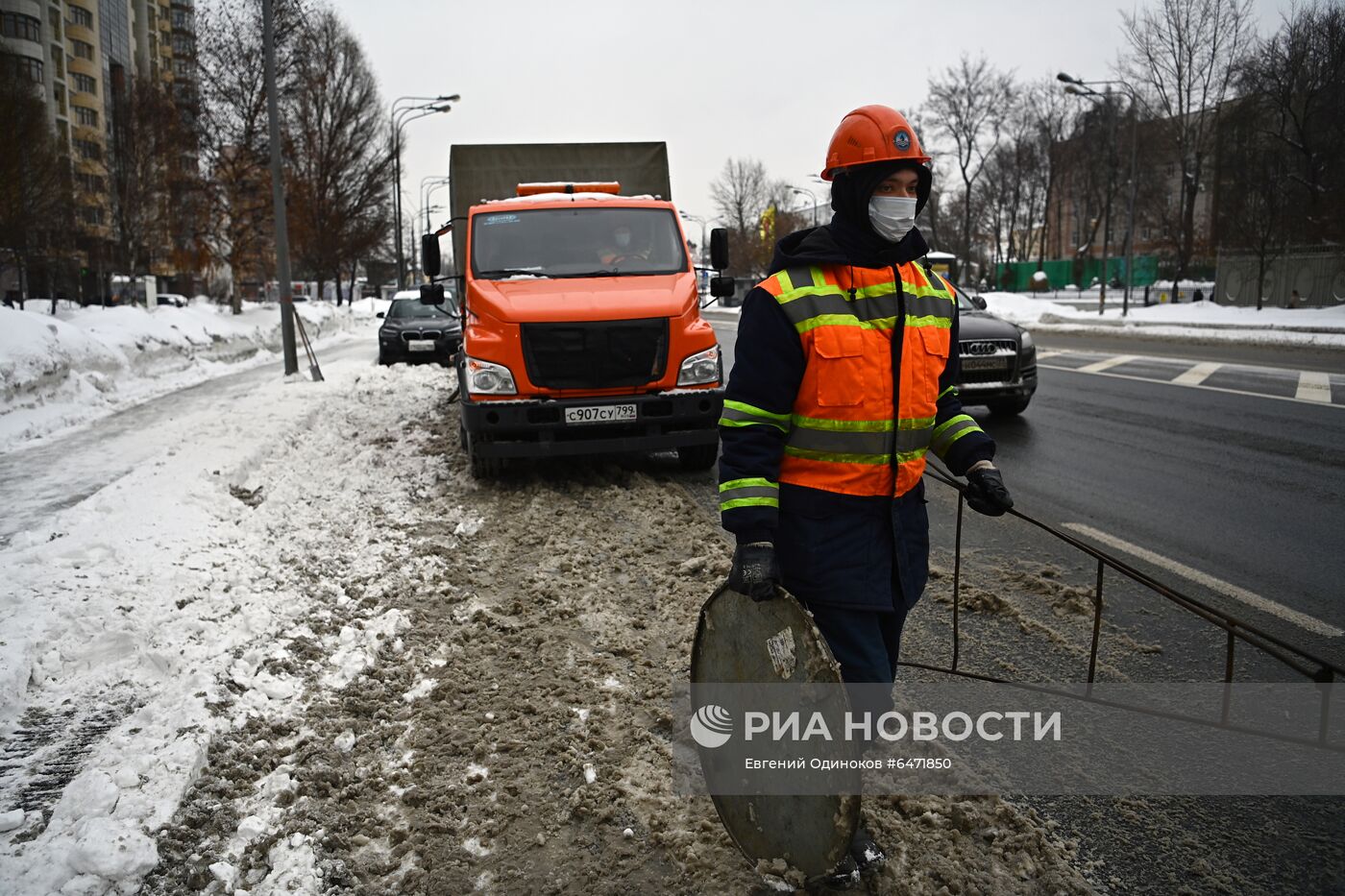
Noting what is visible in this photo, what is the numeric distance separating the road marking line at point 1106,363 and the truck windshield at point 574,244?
34.2 feet

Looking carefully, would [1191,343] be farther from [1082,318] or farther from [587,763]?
[587,763]

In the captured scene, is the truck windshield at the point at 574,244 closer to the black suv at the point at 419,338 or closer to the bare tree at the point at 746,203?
the black suv at the point at 419,338

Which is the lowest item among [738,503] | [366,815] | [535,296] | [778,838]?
[366,815]

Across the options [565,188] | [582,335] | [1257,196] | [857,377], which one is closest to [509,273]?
[582,335]

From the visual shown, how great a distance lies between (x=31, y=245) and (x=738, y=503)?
3660cm

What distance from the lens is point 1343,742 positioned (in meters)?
3.51

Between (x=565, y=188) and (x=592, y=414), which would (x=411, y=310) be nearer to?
(x=565, y=188)

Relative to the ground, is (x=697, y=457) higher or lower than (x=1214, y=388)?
lower

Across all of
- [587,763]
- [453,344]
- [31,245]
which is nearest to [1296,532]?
[587,763]

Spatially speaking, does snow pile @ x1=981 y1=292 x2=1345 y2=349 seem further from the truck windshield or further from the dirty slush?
the dirty slush

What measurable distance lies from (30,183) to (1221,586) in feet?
107

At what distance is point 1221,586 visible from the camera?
5352 mm

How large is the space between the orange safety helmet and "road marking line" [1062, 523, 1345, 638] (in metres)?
3.52

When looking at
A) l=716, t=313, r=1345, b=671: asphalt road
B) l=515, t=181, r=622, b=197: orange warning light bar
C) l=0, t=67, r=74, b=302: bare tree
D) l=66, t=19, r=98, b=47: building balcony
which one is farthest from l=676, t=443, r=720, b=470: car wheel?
l=66, t=19, r=98, b=47: building balcony
